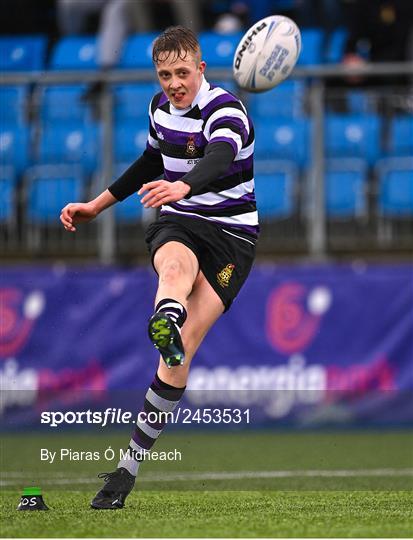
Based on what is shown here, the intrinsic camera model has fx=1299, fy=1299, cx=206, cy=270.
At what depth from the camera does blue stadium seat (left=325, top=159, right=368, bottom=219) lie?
11.5 m

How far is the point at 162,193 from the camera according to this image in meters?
5.54

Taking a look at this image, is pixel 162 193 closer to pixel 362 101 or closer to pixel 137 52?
pixel 362 101

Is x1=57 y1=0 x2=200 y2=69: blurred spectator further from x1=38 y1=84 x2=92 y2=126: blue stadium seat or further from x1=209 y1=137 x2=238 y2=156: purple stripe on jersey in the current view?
x1=209 y1=137 x2=238 y2=156: purple stripe on jersey

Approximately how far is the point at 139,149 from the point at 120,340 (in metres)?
1.83

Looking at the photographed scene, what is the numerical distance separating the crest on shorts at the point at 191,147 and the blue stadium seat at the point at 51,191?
5.58 meters

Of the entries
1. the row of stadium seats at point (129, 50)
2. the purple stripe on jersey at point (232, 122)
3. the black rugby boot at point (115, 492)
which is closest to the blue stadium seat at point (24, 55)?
the row of stadium seats at point (129, 50)

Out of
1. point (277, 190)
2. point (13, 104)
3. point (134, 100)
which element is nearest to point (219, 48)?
point (134, 100)

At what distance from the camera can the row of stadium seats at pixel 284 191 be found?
11.5m

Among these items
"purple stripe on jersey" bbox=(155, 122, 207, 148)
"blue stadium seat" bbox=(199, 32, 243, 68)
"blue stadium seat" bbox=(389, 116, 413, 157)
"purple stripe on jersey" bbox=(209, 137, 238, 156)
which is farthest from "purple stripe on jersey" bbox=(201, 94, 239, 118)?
"blue stadium seat" bbox=(199, 32, 243, 68)

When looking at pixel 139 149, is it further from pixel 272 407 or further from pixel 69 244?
pixel 272 407

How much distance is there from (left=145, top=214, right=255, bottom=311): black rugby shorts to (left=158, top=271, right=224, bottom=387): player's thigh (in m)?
0.04

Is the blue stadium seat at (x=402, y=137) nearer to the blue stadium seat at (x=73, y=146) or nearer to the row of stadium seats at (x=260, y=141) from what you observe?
the row of stadium seats at (x=260, y=141)

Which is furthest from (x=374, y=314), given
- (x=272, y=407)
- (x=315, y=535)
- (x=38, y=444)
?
Result: (x=315, y=535)

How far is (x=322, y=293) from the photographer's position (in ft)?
37.1
